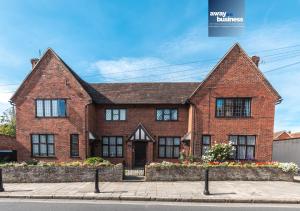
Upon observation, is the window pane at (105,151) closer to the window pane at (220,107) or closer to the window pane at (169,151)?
the window pane at (169,151)

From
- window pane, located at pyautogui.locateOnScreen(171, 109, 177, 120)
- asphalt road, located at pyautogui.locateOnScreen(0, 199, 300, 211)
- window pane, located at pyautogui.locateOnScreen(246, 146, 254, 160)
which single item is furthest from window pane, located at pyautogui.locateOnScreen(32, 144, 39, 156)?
window pane, located at pyautogui.locateOnScreen(246, 146, 254, 160)

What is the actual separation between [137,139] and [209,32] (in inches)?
390

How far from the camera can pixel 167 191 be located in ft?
30.0

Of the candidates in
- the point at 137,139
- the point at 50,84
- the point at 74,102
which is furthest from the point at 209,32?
the point at 50,84

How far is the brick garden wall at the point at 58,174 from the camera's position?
37.0ft

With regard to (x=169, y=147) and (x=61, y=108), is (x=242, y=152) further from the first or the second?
(x=61, y=108)

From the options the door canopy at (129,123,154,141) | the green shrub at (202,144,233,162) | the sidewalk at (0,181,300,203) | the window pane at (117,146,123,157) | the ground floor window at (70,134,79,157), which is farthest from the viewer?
the window pane at (117,146,123,157)

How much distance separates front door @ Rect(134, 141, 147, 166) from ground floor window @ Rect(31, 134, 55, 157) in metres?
6.95

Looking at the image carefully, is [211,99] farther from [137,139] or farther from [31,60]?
[31,60]

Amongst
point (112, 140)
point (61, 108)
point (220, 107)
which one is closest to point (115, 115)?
point (112, 140)

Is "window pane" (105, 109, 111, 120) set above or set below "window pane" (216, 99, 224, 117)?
below

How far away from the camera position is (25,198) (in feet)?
28.7

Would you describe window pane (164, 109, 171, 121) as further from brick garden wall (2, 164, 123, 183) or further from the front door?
brick garden wall (2, 164, 123, 183)

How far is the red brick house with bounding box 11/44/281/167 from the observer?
1535 cm
